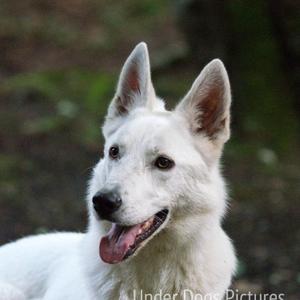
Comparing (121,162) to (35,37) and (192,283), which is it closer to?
(192,283)

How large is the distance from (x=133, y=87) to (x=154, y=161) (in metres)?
0.73

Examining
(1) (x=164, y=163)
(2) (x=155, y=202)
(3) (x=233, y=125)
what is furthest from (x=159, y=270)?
(3) (x=233, y=125)

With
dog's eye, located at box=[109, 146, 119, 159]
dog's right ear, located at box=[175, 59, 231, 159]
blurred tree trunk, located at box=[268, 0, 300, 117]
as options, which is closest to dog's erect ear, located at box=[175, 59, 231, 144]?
dog's right ear, located at box=[175, 59, 231, 159]

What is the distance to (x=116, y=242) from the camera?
15.5 ft

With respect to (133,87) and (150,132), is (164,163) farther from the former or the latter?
(133,87)

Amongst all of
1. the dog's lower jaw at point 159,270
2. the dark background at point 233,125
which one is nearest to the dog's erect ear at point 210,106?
the dog's lower jaw at point 159,270

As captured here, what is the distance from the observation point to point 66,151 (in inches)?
413

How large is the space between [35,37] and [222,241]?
1008cm

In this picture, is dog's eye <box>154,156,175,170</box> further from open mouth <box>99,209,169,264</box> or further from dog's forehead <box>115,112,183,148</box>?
open mouth <box>99,209,169,264</box>

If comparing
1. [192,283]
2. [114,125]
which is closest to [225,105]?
[114,125]

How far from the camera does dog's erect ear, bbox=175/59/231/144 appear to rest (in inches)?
198

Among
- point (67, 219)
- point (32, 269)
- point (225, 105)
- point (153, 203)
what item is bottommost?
point (67, 219)

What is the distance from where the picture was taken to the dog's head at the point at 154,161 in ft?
15.1

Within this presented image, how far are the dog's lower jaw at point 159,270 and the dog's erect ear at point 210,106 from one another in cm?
60
